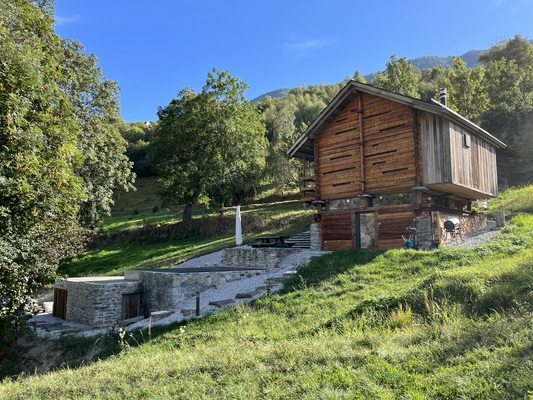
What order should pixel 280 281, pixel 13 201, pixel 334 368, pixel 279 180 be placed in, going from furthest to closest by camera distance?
pixel 279 180
pixel 280 281
pixel 13 201
pixel 334 368

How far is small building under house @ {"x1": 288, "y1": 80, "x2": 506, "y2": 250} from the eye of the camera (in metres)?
15.8

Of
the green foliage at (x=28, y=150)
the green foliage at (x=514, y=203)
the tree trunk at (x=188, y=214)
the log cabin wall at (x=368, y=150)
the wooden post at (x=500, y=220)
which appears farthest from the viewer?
the tree trunk at (x=188, y=214)

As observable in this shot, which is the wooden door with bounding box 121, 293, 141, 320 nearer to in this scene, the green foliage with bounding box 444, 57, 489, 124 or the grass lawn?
the grass lawn

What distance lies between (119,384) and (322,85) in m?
87.1

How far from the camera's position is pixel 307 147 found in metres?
20.8

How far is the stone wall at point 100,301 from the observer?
1510 centimetres

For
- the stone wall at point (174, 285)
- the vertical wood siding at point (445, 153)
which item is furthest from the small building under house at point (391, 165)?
the stone wall at point (174, 285)

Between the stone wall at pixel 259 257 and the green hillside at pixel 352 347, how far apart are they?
20.5ft

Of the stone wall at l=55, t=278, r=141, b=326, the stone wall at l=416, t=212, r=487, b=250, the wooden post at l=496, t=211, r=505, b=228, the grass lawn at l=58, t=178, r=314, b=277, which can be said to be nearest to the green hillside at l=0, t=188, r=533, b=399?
the stone wall at l=55, t=278, r=141, b=326

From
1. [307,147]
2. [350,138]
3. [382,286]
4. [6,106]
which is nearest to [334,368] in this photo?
[382,286]

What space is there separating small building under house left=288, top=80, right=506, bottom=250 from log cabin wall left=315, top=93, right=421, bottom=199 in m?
0.04

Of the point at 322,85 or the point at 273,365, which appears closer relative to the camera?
the point at 273,365

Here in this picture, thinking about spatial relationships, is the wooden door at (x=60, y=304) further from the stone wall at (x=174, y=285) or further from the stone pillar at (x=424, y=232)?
the stone pillar at (x=424, y=232)

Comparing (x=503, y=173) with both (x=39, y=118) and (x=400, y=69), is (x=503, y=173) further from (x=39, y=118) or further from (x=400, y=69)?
(x=39, y=118)
